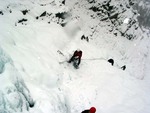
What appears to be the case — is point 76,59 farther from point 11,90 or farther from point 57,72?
point 11,90

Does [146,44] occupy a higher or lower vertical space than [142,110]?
higher

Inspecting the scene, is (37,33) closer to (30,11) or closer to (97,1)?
(30,11)

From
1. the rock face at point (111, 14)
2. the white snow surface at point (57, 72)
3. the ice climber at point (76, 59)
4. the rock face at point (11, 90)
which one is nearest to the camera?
the rock face at point (11, 90)

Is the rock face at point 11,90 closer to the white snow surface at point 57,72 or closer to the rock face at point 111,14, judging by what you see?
the white snow surface at point 57,72

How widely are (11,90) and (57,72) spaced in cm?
376

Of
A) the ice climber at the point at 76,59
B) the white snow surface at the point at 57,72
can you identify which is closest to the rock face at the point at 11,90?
the white snow surface at the point at 57,72

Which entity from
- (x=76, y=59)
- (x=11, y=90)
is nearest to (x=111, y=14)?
(x=76, y=59)

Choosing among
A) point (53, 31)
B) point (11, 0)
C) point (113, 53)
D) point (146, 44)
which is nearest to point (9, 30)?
point (53, 31)

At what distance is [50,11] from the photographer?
603 inches

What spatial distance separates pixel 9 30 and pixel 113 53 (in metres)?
9.72

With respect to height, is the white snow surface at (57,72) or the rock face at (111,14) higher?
the rock face at (111,14)

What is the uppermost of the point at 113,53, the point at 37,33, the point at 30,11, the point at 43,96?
the point at 30,11

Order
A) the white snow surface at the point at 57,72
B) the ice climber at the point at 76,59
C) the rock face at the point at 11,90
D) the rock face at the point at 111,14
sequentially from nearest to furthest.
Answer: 1. the rock face at the point at 11,90
2. the white snow surface at the point at 57,72
3. the ice climber at the point at 76,59
4. the rock face at the point at 111,14

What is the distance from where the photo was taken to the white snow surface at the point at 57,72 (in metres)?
8.61
